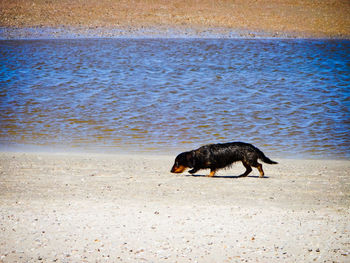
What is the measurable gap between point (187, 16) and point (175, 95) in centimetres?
966

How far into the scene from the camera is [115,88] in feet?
53.9

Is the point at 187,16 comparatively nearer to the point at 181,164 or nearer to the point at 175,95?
the point at 175,95

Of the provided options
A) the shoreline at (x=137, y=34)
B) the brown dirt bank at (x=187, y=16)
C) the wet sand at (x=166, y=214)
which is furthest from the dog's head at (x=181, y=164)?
the brown dirt bank at (x=187, y=16)

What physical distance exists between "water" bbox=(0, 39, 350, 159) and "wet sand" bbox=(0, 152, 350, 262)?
245cm

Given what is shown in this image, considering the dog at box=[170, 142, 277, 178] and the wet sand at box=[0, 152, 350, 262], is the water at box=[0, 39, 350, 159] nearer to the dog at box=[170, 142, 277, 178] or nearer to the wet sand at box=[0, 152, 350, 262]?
the dog at box=[170, 142, 277, 178]

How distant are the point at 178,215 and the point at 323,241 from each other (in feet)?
5.40

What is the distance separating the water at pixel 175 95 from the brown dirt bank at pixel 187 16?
158 cm

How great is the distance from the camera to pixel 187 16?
24.1m

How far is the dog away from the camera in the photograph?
27.5 ft

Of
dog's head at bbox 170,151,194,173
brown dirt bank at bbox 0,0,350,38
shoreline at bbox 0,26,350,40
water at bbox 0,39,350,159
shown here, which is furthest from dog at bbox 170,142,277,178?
brown dirt bank at bbox 0,0,350,38

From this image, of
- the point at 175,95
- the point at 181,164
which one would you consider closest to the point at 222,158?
the point at 181,164

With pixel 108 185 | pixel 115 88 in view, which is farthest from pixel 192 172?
pixel 115 88

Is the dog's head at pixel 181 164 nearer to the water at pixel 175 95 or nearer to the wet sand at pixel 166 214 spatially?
the wet sand at pixel 166 214

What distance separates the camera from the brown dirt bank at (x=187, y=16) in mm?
23375
